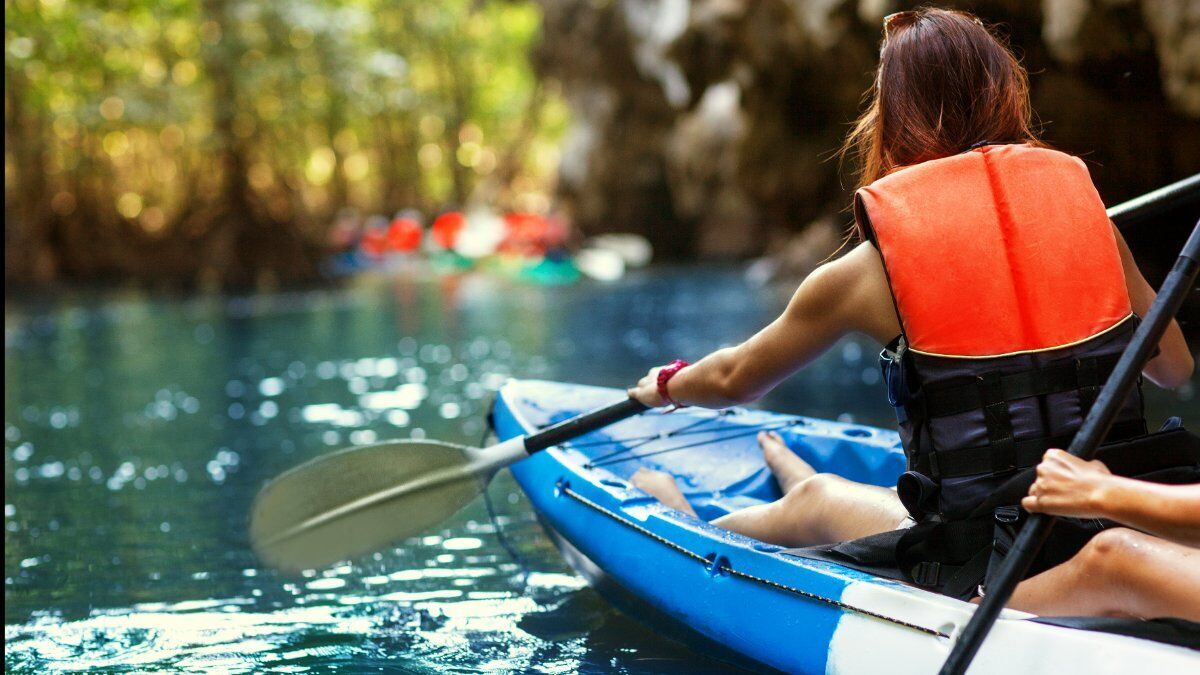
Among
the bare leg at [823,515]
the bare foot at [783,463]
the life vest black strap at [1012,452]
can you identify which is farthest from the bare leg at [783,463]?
the life vest black strap at [1012,452]

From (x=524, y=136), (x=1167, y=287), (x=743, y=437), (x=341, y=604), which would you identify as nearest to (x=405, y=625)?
(x=341, y=604)

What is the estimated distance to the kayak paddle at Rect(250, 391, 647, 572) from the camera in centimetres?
364

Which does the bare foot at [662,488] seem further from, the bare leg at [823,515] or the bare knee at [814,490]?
the bare knee at [814,490]

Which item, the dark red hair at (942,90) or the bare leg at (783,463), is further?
the bare leg at (783,463)

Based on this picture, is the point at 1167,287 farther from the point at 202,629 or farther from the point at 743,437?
the point at 202,629

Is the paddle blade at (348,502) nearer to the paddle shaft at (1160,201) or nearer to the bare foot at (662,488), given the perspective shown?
the bare foot at (662,488)

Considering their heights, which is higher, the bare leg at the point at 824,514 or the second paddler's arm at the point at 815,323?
the second paddler's arm at the point at 815,323

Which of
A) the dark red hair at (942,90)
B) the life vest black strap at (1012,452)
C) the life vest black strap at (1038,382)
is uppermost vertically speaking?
the dark red hair at (942,90)

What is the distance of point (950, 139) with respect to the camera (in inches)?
90.4

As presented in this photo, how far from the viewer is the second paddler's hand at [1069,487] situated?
189 cm

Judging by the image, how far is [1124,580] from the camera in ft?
6.73

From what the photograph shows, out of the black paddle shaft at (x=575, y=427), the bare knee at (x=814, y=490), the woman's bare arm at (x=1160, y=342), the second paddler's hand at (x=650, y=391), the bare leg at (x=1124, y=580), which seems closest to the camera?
the bare leg at (x=1124, y=580)

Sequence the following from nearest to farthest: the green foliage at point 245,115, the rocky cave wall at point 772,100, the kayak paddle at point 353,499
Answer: the kayak paddle at point 353,499, the rocky cave wall at point 772,100, the green foliage at point 245,115

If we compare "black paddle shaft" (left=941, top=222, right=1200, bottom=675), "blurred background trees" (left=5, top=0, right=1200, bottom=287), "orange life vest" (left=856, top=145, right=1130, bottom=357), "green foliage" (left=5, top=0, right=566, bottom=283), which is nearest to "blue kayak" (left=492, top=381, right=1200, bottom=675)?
"black paddle shaft" (left=941, top=222, right=1200, bottom=675)
